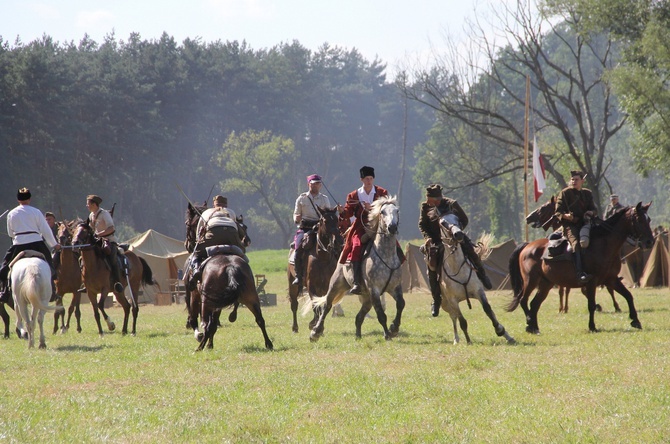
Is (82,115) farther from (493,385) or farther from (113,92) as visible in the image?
(493,385)

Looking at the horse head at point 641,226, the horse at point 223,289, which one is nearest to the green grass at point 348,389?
the horse at point 223,289

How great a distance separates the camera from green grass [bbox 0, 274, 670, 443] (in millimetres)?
7488

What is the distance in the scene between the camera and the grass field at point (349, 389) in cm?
749

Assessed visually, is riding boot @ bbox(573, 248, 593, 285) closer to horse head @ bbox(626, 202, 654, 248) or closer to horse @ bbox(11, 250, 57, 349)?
horse head @ bbox(626, 202, 654, 248)

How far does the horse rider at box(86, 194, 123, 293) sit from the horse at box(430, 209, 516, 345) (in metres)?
6.66

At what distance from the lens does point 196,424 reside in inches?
309

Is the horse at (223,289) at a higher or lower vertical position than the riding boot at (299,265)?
lower

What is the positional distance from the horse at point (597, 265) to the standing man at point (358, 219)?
3.03m

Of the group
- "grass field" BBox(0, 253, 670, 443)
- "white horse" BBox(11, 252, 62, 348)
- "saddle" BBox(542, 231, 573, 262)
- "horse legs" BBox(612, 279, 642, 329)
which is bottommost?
"grass field" BBox(0, 253, 670, 443)

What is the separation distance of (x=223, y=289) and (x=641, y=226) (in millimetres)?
6861

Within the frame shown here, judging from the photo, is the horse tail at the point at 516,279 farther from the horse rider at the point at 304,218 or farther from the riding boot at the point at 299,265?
the riding boot at the point at 299,265

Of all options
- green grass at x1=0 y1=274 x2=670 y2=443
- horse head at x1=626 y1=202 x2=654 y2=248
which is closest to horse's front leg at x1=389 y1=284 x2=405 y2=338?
green grass at x1=0 y1=274 x2=670 y2=443

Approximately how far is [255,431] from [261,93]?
88043 millimetres

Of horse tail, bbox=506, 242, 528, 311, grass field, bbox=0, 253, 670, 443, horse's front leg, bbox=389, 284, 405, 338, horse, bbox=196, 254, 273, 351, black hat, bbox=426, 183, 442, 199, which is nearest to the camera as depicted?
grass field, bbox=0, 253, 670, 443
